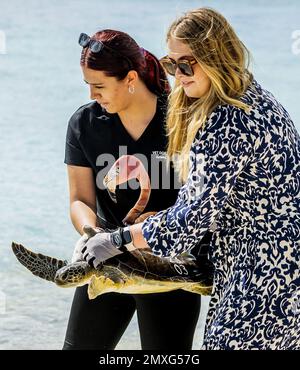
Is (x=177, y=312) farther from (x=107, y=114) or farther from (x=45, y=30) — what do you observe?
(x=45, y=30)

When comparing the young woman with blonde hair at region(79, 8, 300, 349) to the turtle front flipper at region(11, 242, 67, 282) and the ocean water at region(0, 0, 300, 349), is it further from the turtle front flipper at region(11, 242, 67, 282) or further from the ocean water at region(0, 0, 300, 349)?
the ocean water at region(0, 0, 300, 349)

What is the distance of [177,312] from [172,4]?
7.64 metres

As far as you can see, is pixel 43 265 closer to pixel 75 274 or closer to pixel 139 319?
pixel 75 274

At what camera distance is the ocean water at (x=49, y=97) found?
6.09 metres

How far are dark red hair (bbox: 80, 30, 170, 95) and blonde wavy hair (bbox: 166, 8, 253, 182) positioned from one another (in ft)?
1.27

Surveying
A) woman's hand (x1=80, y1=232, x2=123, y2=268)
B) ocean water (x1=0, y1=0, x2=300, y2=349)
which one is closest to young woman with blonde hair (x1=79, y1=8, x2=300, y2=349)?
woman's hand (x1=80, y1=232, x2=123, y2=268)

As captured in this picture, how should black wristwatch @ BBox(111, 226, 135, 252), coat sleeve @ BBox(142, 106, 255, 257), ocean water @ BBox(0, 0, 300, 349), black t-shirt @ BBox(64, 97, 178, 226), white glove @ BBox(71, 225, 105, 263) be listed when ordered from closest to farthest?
coat sleeve @ BBox(142, 106, 255, 257) → black wristwatch @ BBox(111, 226, 135, 252) → white glove @ BBox(71, 225, 105, 263) → black t-shirt @ BBox(64, 97, 178, 226) → ocean water @ BBox(0, 0, 300, 349)

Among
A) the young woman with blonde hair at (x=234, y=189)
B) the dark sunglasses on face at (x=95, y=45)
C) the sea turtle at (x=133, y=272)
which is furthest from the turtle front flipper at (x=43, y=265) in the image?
the dark sunglasses on face at (x=95, y=45)

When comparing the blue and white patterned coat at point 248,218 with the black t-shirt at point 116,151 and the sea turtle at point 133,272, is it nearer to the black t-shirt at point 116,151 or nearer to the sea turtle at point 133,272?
the sea turtle at point 133,272

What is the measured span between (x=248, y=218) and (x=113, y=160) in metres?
0.74

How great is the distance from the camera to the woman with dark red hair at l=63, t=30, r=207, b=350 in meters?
3.88

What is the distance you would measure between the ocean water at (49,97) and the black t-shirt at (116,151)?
5.01ft

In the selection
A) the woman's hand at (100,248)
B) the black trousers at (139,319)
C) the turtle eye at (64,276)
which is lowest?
the black trousers at (139,319)
